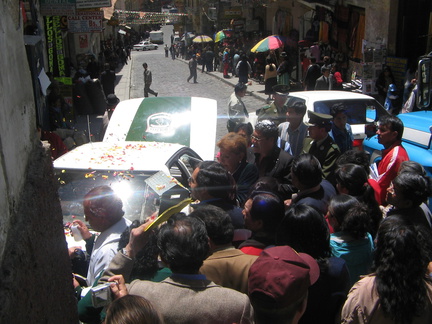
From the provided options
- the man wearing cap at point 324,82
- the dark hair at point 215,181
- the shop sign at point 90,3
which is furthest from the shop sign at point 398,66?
the dark hair at point 215,181

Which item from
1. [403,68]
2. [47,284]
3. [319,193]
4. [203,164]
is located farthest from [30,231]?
[403,68]

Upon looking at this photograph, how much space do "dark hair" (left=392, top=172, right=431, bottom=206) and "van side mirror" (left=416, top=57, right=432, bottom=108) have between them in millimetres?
2925

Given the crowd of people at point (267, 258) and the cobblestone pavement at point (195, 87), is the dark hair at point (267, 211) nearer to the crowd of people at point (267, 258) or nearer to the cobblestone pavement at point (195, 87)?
the crowd of people at point (267, 258)

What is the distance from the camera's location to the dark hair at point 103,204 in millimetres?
3607

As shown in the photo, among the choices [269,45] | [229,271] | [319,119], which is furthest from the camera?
[269,45]

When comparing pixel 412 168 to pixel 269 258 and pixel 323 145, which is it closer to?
pixel 323 145

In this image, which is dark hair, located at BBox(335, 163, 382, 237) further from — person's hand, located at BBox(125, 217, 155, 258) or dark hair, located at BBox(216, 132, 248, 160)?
person's hand, located at BBox(125, 217, 155, 258)

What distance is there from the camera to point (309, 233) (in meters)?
3.17

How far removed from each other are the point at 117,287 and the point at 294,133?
4.43 metres

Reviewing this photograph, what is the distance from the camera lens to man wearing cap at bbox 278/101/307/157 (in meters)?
6.43

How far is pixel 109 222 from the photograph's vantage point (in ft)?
11.9

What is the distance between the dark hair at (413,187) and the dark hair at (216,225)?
1.59 meters

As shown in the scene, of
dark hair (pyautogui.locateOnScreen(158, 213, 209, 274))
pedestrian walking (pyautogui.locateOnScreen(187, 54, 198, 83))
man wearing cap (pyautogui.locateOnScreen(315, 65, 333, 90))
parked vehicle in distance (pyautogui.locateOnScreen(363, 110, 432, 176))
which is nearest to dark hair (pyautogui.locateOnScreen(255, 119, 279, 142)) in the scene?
parked vehicle in distance (pyautogui.locateOnScreen(363, 110, 432, 176))

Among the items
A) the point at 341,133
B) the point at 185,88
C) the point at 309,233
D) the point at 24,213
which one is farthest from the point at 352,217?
the point at 185,88
